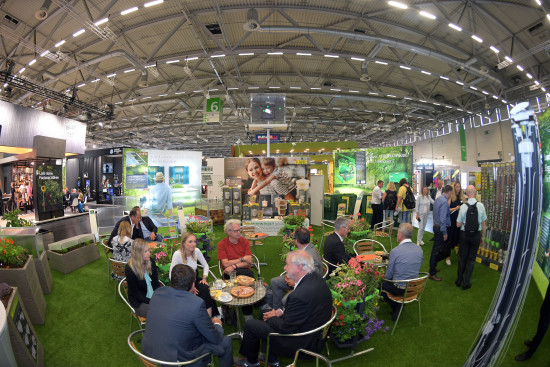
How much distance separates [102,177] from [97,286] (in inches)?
618

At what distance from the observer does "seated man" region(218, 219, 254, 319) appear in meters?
3.85

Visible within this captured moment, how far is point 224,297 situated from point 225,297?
0.4 inches

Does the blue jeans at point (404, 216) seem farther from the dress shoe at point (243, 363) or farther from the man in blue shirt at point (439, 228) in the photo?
the dress shoe at point (243, 363)

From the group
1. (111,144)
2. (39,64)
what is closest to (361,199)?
(39,64)

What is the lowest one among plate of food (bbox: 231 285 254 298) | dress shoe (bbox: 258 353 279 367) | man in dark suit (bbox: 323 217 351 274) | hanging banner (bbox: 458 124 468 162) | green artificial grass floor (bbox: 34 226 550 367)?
green artificial grass floor (bbox: 34 226 550 367)

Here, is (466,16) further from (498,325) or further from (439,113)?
(439,113)

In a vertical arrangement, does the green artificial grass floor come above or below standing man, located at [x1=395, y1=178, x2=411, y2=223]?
below

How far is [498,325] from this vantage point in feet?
5.29

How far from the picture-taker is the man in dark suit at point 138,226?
15.2ft

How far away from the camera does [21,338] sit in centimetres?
249

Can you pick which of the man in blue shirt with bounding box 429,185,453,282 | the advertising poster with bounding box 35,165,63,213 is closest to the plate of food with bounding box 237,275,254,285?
the man in blue shirt with bounding box 429,185,453,282

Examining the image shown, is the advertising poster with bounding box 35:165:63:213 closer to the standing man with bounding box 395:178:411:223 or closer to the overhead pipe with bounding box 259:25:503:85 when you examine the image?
the overhead pipe with bounding box 259:25:503:85

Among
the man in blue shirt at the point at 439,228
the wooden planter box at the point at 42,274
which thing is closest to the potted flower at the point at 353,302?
the man in blue shirt at the point at 439,228

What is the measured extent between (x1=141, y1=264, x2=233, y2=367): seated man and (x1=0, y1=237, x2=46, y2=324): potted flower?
268 cm
